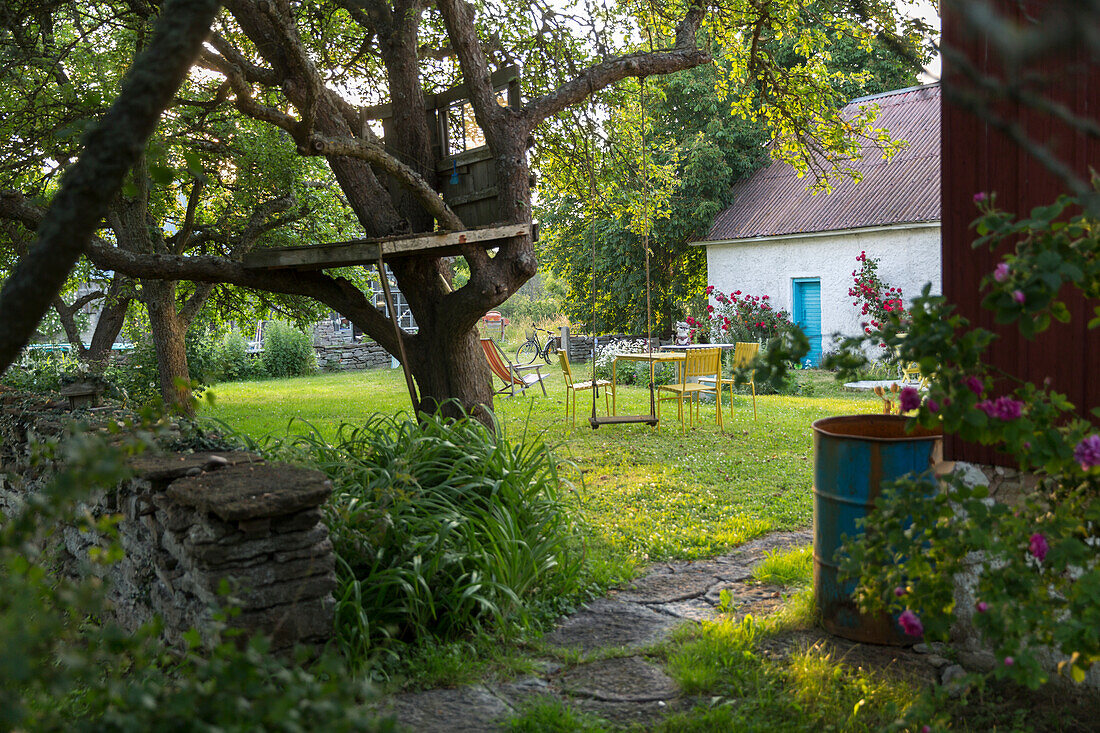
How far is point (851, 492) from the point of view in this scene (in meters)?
3.75

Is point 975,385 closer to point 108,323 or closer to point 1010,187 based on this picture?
point 1010,187

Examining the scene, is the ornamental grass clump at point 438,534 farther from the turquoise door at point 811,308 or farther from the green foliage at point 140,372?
the turquoise door at point 811,308

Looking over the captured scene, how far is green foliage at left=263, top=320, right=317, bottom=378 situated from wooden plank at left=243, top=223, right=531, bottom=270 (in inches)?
601

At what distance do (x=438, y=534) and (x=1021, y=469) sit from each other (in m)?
2.47

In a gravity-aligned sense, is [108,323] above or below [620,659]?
above

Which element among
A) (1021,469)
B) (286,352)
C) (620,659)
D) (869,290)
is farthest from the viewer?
(286,352)

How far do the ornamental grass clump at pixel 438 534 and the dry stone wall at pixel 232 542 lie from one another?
1.01ft

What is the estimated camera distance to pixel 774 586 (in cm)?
462

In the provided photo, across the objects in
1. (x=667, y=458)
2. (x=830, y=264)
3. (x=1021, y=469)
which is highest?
(x=830, y=264)

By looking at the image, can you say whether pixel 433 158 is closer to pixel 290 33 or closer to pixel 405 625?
pixel 290 33

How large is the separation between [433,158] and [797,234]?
1134cm

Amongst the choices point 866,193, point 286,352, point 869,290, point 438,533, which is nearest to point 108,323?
point 286,352

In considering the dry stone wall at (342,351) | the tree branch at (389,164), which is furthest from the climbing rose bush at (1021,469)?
the dry stone wall at (342,351)

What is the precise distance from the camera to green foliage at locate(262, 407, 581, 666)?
374 centimetres
